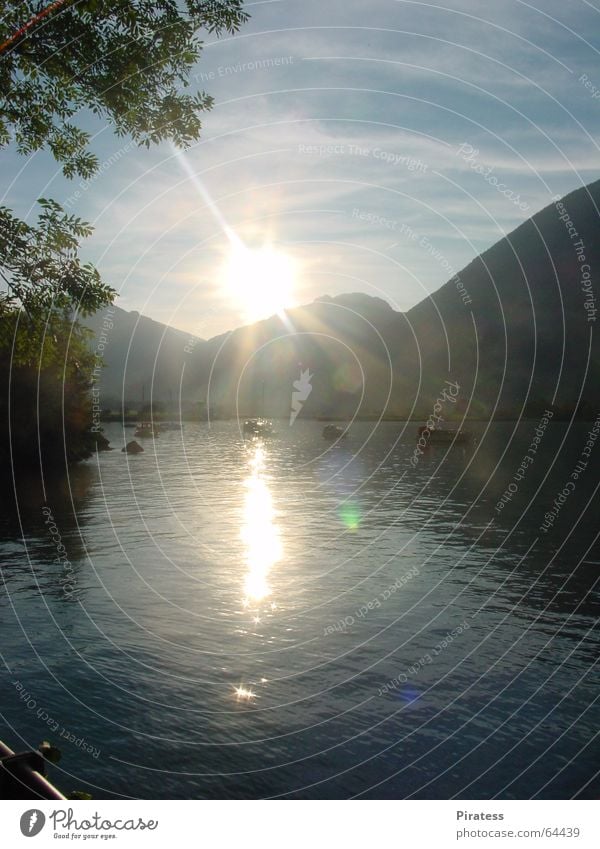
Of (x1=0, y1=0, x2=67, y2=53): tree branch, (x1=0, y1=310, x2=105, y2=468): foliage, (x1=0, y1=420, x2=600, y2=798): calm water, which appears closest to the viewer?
(x1=0, y1=0, x2=67, y2=53): tree branch

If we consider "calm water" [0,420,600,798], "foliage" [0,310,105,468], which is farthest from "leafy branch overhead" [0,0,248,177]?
"foliage" [0,310,105,468]

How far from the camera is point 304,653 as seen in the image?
28953mm

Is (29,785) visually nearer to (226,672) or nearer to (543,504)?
(226,672)

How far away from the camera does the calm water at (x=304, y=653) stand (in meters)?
19.8

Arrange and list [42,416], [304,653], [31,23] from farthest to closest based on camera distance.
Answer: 1. [42,416]
2. [304,653]
3. [31,23]

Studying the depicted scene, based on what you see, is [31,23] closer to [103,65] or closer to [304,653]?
[103,65]

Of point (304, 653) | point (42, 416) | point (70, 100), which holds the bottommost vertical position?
point (304, 653)

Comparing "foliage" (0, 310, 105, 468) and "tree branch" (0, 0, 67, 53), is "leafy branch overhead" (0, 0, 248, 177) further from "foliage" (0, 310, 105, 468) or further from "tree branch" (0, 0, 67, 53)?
"foliage" (0, 310, 105, 468)

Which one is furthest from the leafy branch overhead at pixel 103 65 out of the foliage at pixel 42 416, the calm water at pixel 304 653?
the foliage at pixel 42 416

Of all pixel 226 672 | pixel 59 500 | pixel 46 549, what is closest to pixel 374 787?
pixel 226 672

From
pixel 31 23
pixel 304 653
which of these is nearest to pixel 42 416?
pixel 304 653

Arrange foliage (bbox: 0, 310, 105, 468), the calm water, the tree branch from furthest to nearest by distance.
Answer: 1. foliage (bbox: 0, 310, 105, 468)
2. the calm water
3. the tree branch

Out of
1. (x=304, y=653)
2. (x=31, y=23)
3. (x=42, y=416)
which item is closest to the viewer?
(x=31, y=23)

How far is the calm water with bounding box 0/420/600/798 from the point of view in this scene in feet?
65.0
